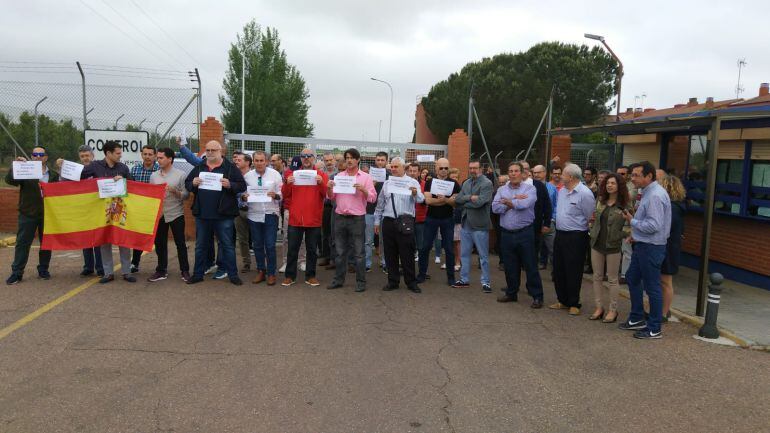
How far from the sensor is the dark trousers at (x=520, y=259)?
24.1ft

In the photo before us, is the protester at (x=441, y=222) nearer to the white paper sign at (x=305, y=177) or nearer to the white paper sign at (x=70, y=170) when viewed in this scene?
the white paper sign at (x=305, y=177)

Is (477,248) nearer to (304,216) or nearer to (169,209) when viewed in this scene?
(304,216)

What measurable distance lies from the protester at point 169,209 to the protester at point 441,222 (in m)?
3.59

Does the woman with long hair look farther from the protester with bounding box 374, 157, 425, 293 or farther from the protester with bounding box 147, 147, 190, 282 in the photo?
the protester with bounding box 147, 147, 190, 282

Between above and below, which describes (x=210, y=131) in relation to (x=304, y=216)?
above

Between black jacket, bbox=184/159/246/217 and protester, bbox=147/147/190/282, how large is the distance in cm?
25

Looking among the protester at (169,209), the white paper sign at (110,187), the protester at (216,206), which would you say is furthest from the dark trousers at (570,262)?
the white paper sign at (110,187)

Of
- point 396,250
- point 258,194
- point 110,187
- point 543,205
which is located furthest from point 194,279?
point 543,205

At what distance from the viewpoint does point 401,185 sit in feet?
25.6

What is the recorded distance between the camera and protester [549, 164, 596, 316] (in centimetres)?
685

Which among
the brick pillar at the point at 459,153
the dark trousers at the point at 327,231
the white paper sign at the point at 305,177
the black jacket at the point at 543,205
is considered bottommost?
the dark trousers at the point at 327,231

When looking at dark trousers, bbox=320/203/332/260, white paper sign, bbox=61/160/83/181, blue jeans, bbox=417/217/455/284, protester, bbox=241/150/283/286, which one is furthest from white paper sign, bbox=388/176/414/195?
white paper sign, bbox=61/160/83/181

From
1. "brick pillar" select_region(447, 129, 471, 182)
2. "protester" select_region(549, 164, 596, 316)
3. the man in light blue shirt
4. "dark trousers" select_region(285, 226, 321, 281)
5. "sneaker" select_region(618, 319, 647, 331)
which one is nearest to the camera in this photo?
the man in light blue shirt

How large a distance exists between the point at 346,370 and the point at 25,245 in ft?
18.4
